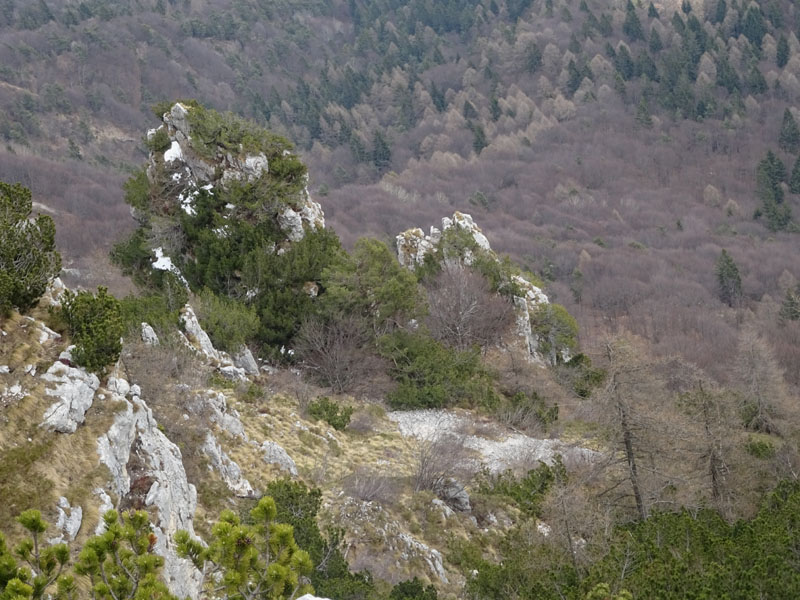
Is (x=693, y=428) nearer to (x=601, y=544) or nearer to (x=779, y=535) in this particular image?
(x=601, y=544)

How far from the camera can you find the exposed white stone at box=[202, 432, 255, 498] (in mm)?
10172

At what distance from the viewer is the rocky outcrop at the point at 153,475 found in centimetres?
649

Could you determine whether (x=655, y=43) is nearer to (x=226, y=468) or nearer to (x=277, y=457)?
(x=277, y=457)

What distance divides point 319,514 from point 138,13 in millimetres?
132251

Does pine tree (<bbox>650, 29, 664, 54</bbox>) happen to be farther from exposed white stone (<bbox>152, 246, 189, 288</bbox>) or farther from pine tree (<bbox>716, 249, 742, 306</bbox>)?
exposed white stone (<bbox>152, 246, 189, 288</bbox>)

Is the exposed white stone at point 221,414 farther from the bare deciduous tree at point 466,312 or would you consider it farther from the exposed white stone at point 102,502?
the bare deciduous tree at point 466,312

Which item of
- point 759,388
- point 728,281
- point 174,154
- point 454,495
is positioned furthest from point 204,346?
point 728,281

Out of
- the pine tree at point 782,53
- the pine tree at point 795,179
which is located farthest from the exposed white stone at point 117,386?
the pine tree at point 782,53

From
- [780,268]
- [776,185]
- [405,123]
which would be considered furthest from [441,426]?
[405,123]

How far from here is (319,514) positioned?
35.3 ft

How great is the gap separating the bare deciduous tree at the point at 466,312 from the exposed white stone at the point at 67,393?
16.4 metres

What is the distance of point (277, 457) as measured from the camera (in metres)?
11.9

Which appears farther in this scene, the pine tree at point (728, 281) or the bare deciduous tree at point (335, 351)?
the pine tree at point (728, 281)

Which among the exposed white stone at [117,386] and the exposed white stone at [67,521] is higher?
Answer: the exposed white stone at [67,521]
